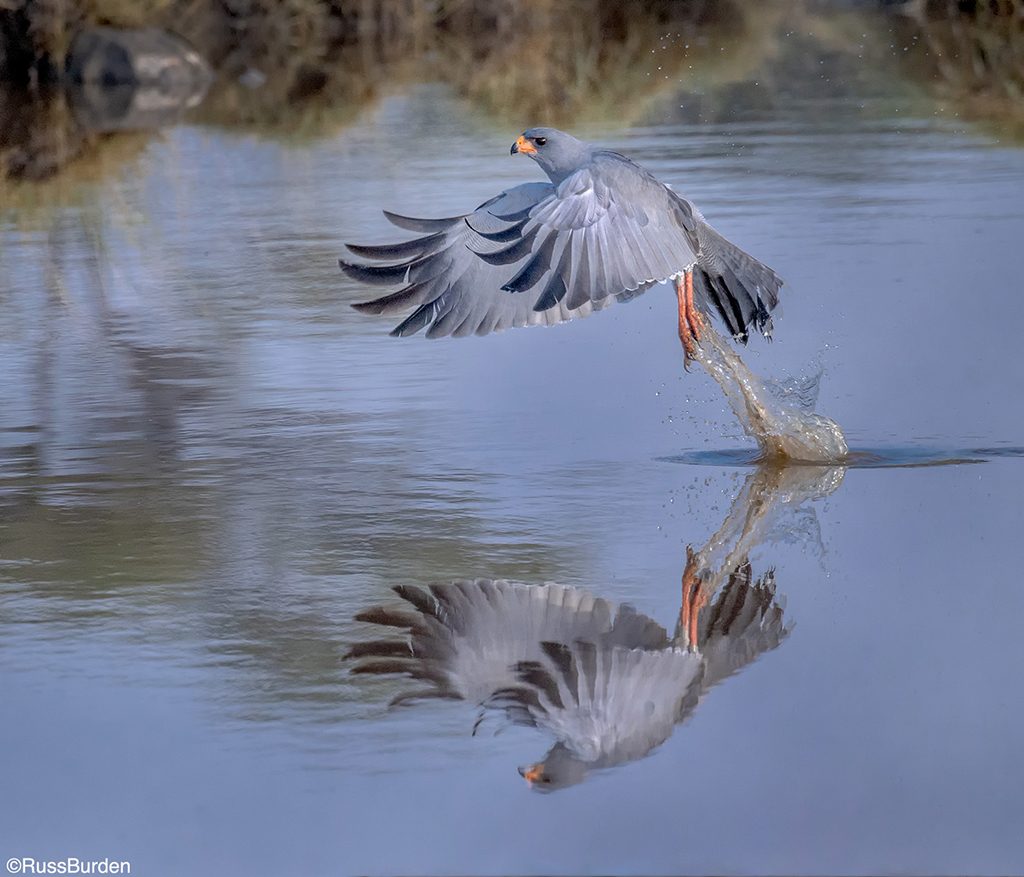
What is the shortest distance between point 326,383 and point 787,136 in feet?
26.4

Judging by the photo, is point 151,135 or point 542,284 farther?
point 151,135

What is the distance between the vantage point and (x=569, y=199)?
21.6ft

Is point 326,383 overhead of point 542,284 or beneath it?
beneath

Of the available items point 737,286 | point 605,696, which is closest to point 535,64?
point 737,286

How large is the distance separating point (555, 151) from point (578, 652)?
8.27 ft

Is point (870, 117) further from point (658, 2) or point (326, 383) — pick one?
point (658, 2)

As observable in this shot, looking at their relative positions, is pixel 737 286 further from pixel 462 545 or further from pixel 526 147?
pixel 462 545

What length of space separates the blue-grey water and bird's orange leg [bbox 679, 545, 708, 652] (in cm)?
7

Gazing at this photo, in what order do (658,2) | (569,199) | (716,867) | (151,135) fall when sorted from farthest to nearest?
(658,2)
(151,135)
(569,199)
(716,867)

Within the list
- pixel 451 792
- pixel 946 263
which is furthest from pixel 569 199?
pixel 946 263

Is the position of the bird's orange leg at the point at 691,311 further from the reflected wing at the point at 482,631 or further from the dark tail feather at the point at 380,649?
the dark tail feather at the point at 380,649

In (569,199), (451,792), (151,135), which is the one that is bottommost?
(151,135)

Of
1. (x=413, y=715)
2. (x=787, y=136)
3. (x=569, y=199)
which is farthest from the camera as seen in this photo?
(x=787, y=136)

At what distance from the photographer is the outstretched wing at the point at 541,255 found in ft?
21.3
